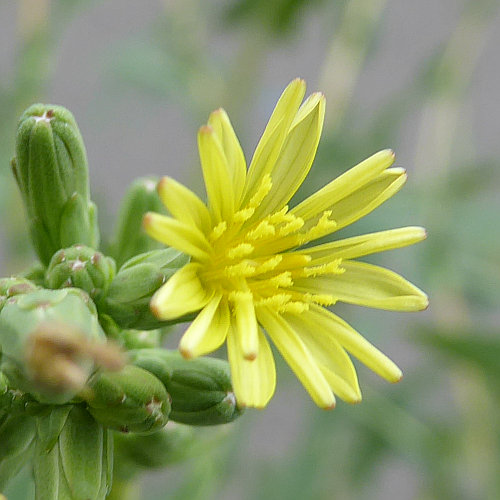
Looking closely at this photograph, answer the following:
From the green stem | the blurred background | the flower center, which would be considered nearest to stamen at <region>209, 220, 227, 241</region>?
the flower center

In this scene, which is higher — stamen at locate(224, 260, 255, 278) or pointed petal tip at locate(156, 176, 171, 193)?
pointed petal tip at locate(156, 176, 171, 193)

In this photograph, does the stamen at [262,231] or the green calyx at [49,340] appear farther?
the stamen at [262,231]

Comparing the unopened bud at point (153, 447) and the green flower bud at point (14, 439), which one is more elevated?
the green flower bud at point (14, 439)

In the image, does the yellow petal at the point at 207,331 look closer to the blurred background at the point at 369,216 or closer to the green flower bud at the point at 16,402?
the green flower bud at the point at 16,402

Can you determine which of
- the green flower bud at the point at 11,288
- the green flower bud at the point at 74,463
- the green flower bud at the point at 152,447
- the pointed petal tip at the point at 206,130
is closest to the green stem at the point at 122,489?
the green flower bud at the point at 152,447

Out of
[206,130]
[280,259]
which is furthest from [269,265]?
[206,130]

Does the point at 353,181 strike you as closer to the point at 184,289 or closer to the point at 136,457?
the point at 184,289

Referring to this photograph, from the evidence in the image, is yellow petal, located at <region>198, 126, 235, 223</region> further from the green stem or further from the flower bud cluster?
the green stem
